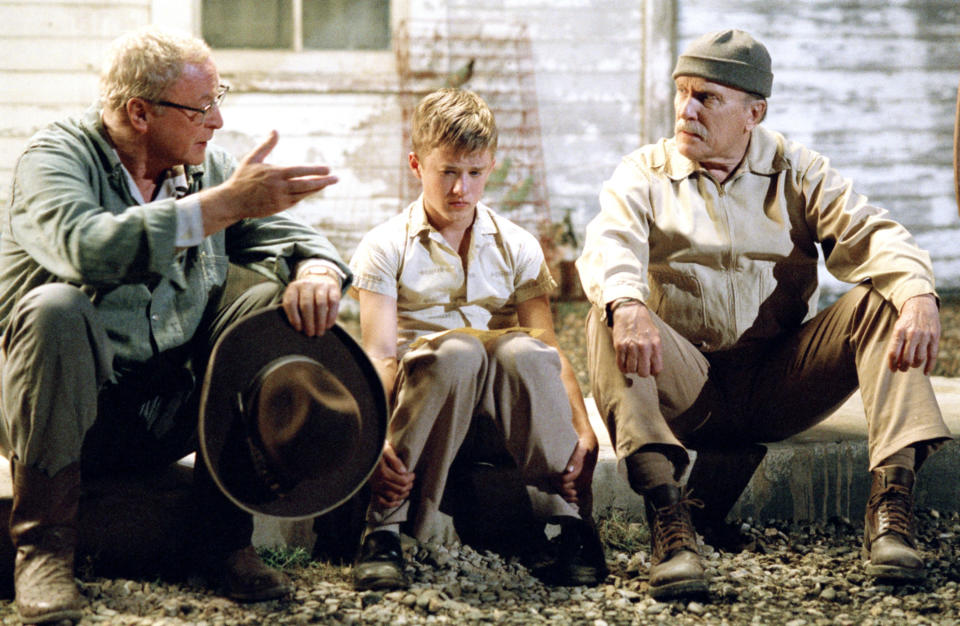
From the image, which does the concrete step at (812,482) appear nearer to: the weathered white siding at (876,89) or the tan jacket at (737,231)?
the tan jacket at (737,231)

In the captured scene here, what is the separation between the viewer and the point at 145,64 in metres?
2.63

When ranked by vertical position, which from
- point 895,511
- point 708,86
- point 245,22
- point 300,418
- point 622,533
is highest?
point 245,22

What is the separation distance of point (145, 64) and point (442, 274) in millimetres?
951

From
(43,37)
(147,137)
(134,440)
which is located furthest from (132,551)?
(43,37)

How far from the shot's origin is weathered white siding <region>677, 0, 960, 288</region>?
300 inches

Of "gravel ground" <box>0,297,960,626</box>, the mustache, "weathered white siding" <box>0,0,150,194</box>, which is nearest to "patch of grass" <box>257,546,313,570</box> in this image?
"gravel ground" <box>0,297,960,626</box>

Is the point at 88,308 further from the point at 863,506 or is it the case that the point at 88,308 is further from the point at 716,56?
the point at 863,506

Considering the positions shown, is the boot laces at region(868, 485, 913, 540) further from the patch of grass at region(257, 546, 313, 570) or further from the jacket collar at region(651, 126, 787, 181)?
the patch of grass at region(257, 546, 313, 570)

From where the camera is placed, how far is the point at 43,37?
6844 millimetres

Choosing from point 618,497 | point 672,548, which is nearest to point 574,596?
point 672,548

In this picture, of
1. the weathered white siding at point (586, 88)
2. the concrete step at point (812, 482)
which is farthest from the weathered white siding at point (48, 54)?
the concrete step at point (812, 482)

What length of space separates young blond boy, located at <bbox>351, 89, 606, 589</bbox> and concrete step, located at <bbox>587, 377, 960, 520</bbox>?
1.43 ft

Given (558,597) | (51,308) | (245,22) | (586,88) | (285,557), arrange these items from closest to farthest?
(51,308)
(558,597)
(285,557)
(245,22)
(586,88)

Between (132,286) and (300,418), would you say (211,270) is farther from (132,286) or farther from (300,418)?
(300,418)
